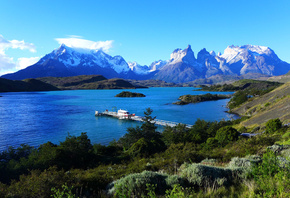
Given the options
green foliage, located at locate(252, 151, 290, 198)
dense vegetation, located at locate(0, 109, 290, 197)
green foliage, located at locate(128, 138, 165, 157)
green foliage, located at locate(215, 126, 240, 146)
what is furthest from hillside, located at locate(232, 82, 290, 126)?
green foliage, located at locate(252, 151, 290, 198)

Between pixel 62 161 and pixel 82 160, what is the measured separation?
2056 millimetres

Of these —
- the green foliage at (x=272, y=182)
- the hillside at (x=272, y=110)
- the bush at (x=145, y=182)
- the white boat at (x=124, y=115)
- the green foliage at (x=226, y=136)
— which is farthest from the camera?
the white boat at (x=124, y=115)

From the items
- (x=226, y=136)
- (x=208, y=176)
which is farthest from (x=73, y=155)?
(x=226, y=136)

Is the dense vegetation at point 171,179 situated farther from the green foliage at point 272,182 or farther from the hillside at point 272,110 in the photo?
the hillside at point 272,110

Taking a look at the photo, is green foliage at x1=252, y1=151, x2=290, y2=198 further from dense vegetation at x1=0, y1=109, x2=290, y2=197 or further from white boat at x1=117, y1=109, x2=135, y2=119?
white boat at x1=117, y1=109, x2=135, y2=119

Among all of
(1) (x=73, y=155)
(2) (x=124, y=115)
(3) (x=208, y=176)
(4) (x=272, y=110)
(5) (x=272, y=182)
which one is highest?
(5) (x=272, y=182)

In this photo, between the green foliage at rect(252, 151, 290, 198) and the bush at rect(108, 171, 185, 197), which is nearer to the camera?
the green foliage at rect(252, 151, 290, 198)

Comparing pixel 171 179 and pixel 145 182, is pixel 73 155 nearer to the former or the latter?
pixel 145 182

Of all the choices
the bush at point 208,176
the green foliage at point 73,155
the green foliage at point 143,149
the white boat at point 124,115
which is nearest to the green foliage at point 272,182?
the bush at point 208,176

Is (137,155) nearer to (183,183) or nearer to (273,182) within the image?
(183,183)

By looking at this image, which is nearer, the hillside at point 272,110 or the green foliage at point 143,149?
the green foliage at point 143,149

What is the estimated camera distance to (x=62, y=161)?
18375 millimetres

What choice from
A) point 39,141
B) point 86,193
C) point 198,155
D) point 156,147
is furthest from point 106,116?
point 86,193

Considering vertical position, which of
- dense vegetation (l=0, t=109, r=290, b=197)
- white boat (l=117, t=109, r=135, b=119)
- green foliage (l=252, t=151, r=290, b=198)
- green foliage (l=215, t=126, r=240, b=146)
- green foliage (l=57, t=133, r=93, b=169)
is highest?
green foliage (l=252, t=151, r=290, b=198)
